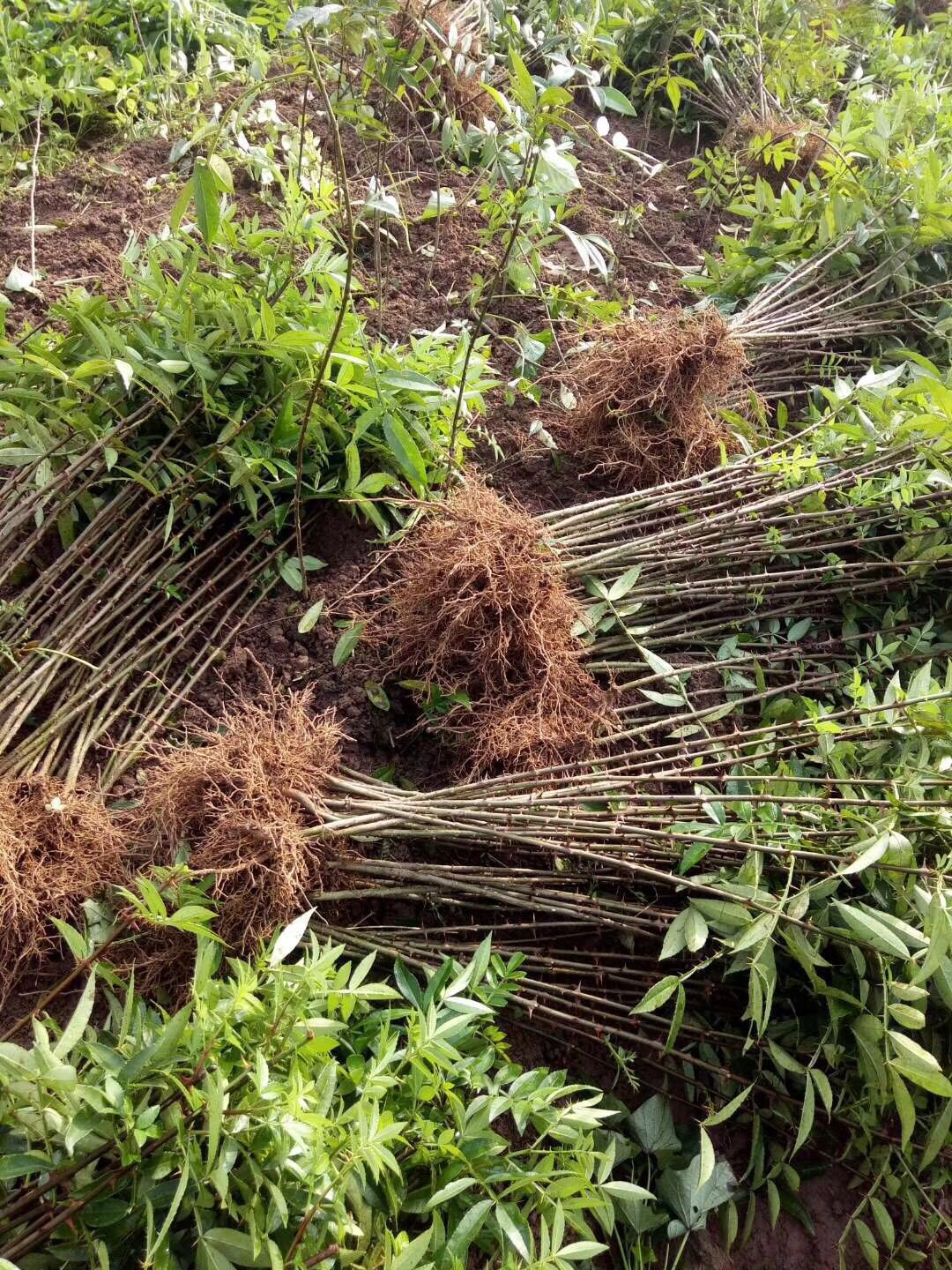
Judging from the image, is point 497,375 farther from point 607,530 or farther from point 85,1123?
point 85,1123

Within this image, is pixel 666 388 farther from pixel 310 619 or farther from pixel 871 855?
pixel 871 855

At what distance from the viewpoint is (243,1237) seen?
0.81m

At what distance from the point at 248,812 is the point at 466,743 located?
0.36 m

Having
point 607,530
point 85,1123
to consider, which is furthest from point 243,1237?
point 607,530

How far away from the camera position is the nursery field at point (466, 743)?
0.92 m

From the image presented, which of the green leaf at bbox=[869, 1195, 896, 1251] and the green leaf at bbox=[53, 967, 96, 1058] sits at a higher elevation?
the green leaf at bbox=[53, 967, 96, 1058]

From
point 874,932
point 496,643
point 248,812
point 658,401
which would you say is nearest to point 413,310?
point 658,401

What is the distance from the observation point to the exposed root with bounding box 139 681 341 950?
111 cm

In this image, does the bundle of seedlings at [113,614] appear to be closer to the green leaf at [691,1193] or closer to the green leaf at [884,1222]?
the green leaf at [691,1193]

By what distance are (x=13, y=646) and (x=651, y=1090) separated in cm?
114

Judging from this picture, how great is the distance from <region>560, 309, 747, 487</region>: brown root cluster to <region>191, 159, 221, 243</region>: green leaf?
85 cm

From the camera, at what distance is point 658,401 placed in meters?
1.80

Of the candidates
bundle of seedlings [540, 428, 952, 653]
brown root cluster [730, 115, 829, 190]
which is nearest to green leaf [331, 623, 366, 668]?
bundle of seedlings [540, 428, 952, 653]

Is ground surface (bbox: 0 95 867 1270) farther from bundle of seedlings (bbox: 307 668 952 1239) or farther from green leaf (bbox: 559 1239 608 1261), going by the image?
green leaf (bbox: 559 1239 608 1261)
